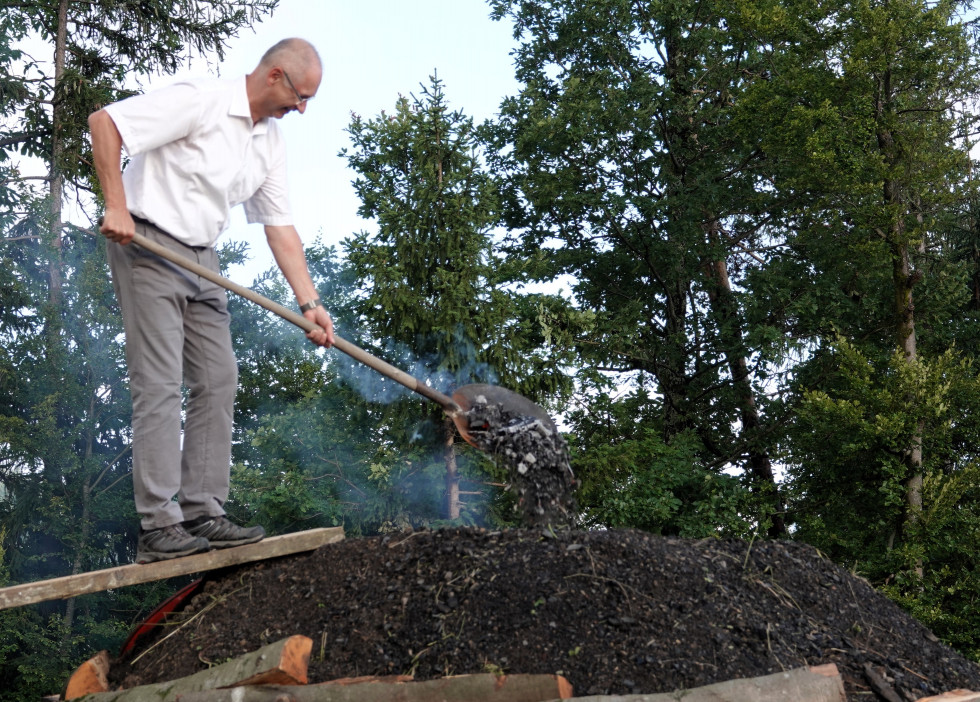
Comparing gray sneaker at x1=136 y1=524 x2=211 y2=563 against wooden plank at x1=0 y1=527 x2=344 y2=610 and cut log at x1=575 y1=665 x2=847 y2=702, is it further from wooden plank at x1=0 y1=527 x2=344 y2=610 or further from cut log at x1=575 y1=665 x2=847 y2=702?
cut log at x1=575 y1=665 x2=847 y2=702

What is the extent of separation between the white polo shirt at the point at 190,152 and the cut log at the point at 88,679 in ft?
6.47

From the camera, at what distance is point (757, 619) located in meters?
3.88

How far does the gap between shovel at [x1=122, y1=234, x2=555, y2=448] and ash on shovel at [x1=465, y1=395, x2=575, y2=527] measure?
0.31ft

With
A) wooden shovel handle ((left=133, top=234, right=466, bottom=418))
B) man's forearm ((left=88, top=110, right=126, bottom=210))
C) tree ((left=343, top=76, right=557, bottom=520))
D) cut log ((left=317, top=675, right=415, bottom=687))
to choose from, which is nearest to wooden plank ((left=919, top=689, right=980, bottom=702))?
cut log ((left=317, top=675, right=415, bottom=687))

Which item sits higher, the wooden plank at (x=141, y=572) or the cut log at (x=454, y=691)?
the wooden plank at (x=141, y=572)

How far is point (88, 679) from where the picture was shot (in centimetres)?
A: 443

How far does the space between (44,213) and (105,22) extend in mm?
3305

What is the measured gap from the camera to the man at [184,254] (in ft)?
13.7

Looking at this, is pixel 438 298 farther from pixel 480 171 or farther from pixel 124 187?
pixel 124 187

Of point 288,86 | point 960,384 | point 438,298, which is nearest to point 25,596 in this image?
point 288,86

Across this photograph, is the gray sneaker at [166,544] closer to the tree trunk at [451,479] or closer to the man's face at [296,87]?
the man's face at [296,87]

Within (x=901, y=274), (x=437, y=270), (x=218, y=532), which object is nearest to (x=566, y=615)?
(x=218, y=532)

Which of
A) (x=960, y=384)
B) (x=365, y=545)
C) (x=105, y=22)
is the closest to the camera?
(x=365, y=545)

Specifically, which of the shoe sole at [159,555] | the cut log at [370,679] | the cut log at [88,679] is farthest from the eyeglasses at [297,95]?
the cut log at [88,679]
